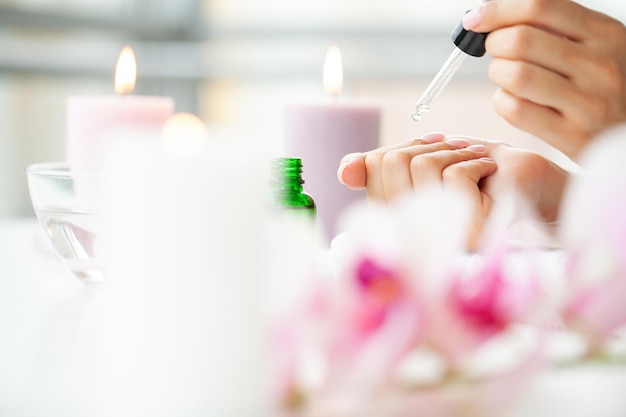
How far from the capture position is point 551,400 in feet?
1.15

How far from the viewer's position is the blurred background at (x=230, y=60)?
99.8 inches

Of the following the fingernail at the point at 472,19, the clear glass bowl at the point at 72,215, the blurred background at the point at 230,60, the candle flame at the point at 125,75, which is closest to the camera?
the clear glass bowl at the point at 72,215

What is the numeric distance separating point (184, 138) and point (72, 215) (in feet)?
1.28

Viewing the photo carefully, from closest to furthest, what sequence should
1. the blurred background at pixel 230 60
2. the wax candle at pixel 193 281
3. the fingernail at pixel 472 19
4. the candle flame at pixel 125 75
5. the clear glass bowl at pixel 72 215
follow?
1. the wax candle at pixel 193 281
2. the clear glass bowl at pixel 72 215
3. the fingernail at pixel 472 19
4. the candle flame at pixel 125 75
5. the blurred background at pixel 230 60

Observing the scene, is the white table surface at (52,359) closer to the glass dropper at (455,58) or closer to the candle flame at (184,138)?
the candle flame at (184,138)

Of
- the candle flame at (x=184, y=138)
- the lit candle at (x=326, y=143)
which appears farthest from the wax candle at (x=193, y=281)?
the lit candle at (x=326, y=143)

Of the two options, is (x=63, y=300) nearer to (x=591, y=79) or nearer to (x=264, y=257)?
(x=264, y=257)

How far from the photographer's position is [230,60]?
302 centimetres

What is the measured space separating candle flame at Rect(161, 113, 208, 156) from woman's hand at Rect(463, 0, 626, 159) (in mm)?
505

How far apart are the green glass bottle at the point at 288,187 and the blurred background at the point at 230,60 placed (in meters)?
1.83

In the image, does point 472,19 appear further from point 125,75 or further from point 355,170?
point 125,75

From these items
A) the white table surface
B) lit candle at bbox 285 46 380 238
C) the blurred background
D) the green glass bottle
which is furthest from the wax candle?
the blurred background

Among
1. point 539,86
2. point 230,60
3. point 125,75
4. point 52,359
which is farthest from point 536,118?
point 230,60

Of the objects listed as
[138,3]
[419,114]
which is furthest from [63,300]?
[138,3]
